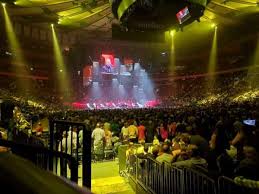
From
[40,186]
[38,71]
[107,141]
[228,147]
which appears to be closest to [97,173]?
[107,141]

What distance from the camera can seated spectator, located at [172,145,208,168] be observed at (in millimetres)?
5492

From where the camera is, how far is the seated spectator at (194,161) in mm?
5492

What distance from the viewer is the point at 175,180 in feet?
18.1

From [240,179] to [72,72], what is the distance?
40.4m

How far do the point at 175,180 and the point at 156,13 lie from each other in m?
8.00

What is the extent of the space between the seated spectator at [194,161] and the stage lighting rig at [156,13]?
221 inches

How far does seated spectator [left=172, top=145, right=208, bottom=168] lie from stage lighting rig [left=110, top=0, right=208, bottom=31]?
5625 mm

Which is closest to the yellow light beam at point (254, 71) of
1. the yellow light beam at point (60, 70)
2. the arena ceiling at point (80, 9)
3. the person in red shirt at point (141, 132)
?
the arena ceiling at point (80, 9)

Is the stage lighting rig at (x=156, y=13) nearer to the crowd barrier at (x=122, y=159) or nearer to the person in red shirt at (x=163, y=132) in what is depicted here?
the person in red shirt at (x=163, y=132)

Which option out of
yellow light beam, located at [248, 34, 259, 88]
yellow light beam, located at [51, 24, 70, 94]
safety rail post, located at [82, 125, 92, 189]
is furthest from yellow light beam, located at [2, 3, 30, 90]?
safety rail post, located at [82, 125, 92, 189]

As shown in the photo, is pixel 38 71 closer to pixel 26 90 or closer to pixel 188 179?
pixel 26 90

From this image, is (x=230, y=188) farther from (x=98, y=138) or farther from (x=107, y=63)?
(x=107, y=63)

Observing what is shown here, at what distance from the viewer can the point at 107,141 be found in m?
11.4

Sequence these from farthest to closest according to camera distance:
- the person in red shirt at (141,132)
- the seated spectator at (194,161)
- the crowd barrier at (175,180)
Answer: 1. the person in red shirt at (141,132)
2. the seated spectator at (194,161)
3. the crowd barrier at (175,180)
